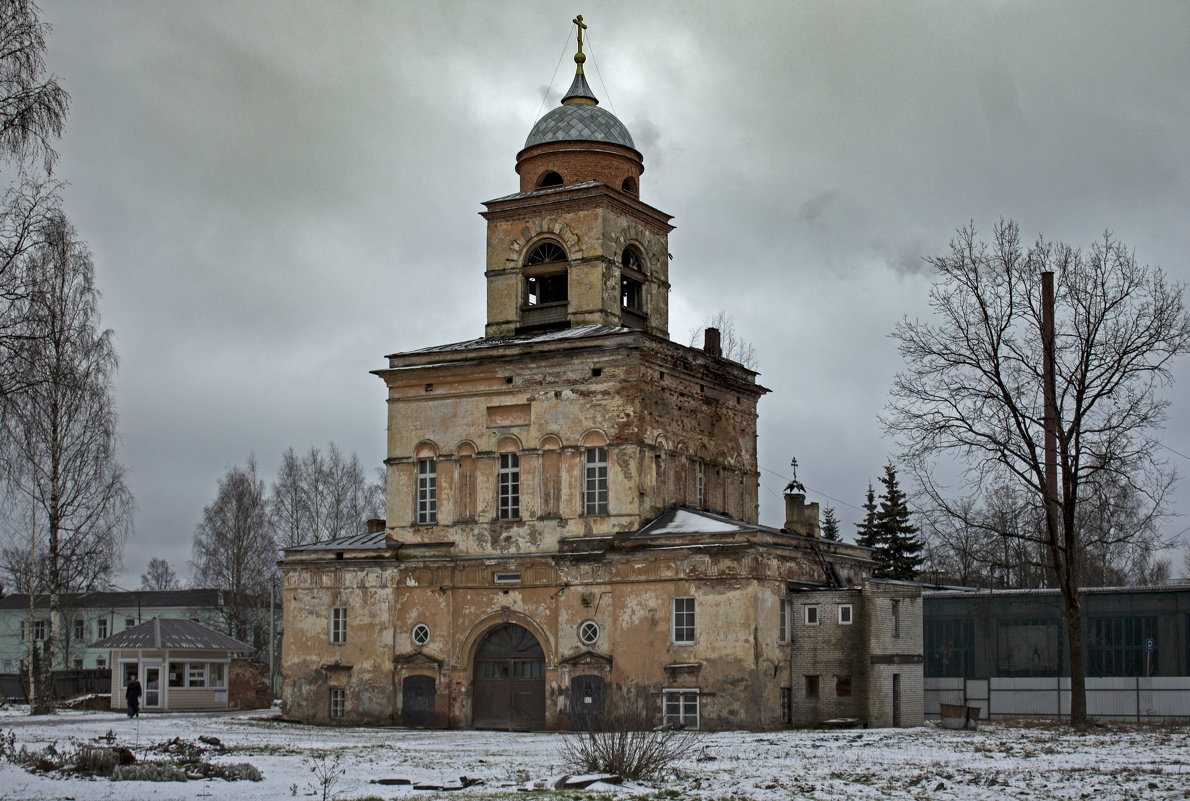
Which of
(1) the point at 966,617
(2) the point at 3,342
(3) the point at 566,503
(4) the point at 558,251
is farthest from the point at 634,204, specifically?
(2) the point at 3,342

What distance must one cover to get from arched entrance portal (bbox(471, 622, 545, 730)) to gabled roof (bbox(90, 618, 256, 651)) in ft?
38.2

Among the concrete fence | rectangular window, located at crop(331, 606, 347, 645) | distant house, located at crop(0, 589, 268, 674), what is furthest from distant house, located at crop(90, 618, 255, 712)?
distant house, located at crop(0, 589, 268, 674)

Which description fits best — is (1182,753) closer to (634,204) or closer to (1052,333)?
→ (1052,333)

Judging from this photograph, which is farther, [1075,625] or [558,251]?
[558,251]

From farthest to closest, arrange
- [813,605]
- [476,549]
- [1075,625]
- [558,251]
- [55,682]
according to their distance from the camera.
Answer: [55,682] → [558,251] → [476,549] → [813,605] → [1075,625]

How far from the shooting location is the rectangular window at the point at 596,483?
38844mm

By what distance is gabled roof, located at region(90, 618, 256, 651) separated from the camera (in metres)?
45.2

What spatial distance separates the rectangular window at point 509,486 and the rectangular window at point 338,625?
5747 mm

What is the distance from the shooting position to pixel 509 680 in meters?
39.1

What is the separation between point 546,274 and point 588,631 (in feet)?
37.0

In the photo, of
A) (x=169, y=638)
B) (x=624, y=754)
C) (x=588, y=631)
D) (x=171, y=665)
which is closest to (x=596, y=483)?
(x=588, y=631)

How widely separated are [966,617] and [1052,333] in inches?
473

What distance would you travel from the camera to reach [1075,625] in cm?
3434

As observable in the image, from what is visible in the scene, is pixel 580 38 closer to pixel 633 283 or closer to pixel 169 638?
pixel 633 283
